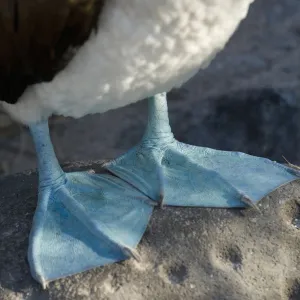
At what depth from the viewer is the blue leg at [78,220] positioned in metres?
1.25

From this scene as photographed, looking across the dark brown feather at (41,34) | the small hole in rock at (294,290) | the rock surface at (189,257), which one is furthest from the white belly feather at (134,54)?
the small hole in rock at (294,290)

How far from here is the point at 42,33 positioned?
1062 millimetres

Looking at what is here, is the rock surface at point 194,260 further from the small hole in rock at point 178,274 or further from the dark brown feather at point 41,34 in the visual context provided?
the dark brown feather at point 41,34

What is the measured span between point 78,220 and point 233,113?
4.16ft

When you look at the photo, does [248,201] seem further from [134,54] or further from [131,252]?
[134,54]

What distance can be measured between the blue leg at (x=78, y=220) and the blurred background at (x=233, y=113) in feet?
3.46

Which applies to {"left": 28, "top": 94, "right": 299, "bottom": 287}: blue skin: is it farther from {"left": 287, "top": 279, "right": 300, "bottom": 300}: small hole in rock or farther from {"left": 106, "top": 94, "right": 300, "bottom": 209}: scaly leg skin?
{"left": 287, "top": 279, "right": 300, "bottom": 300}: small hole in rock

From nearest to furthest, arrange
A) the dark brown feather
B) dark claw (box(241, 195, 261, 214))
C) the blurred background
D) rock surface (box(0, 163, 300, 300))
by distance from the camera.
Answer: the dark brown feather
rock surface (box(0, 163, 300, 300))
dark claw (box(241, 195, 261, 214))
the blurred background

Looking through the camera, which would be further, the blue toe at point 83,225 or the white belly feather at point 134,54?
the blue toe at point 83,225

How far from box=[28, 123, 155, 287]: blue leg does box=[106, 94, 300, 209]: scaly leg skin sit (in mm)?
46

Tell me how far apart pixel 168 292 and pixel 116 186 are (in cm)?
31

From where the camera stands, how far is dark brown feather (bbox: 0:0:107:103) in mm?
1030

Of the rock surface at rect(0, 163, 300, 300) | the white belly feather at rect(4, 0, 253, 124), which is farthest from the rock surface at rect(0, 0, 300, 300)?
the white belly feather at rect(4, 0, 253, 124)

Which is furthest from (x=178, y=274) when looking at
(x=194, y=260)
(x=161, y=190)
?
(x=161, y=190)
